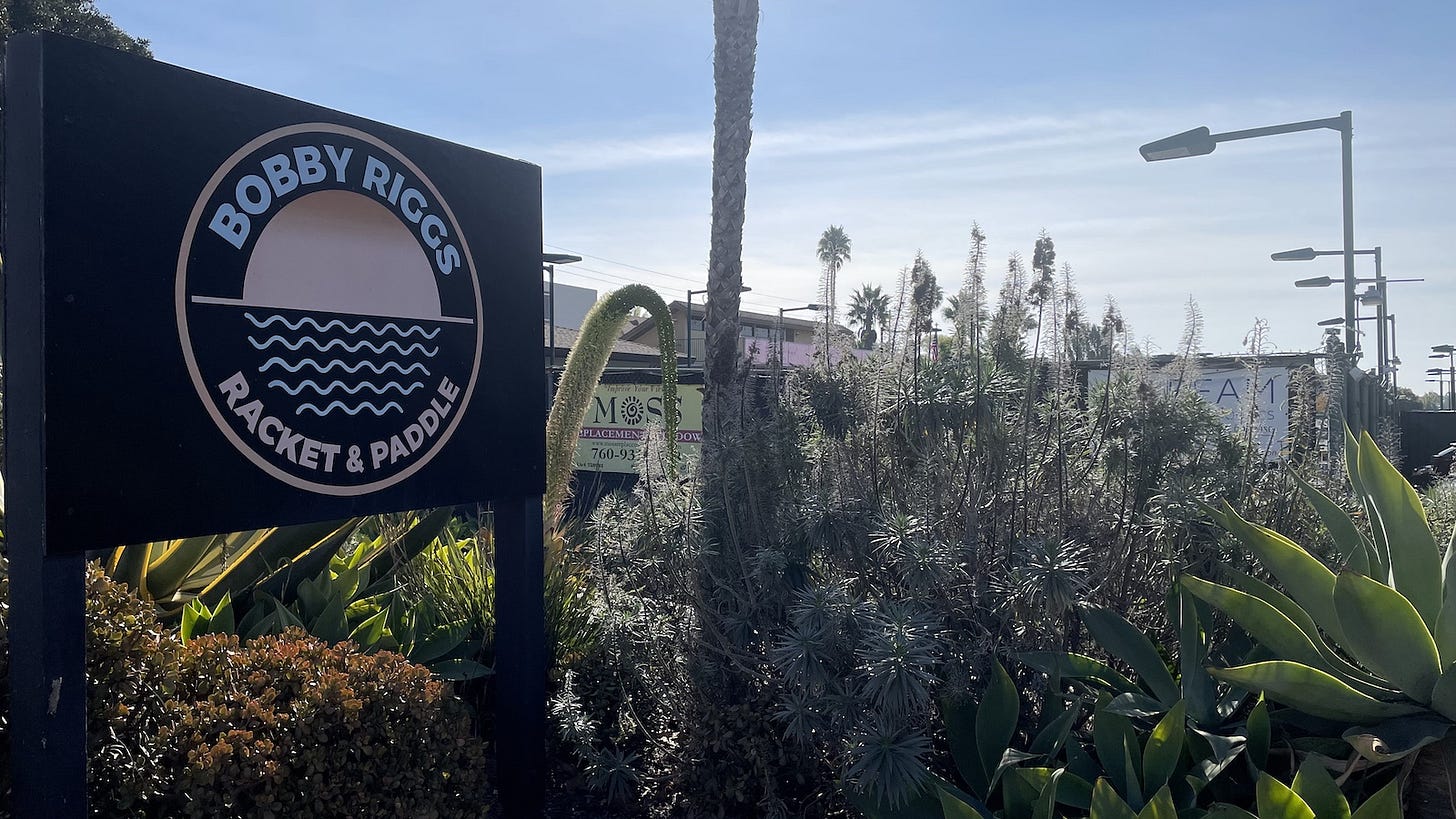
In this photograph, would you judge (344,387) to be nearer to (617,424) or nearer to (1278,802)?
(1278,802)

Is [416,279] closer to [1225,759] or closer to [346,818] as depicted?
[346,818]

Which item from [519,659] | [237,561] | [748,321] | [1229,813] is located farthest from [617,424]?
[1229,813]

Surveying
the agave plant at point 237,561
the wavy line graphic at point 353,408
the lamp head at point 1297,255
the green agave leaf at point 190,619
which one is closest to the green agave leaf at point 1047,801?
the wavy line graphic at point 353,408

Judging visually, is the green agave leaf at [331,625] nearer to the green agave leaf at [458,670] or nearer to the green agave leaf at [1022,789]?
the green agave leaf at [458,670]

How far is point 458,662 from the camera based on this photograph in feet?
15.5

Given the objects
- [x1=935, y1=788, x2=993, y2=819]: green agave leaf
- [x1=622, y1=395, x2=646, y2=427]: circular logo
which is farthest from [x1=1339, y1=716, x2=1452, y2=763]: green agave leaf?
[x1=622, y1=395, x2=646, y2=427]: circular logo

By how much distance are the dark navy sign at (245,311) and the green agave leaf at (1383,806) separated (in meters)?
3.10

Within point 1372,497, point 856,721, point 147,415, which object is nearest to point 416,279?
point 147,415

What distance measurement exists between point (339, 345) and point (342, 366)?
75mm

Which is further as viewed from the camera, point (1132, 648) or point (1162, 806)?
point (1132, 648)

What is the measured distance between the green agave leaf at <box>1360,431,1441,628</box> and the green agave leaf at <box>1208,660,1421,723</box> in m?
0.53

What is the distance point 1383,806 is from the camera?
8.96 feet

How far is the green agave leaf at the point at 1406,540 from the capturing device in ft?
11.9

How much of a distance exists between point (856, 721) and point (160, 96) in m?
2.99
